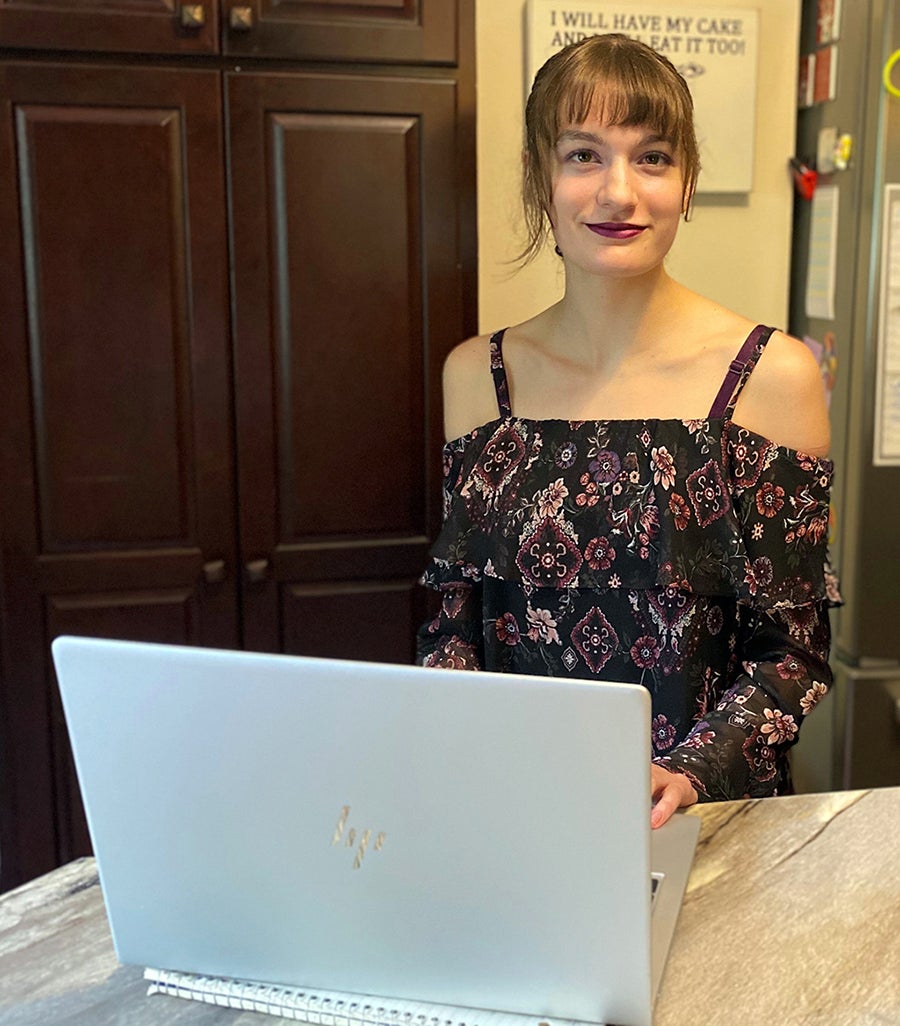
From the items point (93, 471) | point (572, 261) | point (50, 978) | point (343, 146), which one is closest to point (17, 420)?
point (93, 471)

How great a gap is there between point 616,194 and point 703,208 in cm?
112

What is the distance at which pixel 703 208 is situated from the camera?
2459 mm

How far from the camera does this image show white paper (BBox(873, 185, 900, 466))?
87.0 inches

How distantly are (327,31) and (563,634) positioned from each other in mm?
1078

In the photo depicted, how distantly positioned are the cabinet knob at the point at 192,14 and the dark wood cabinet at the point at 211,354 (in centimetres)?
6

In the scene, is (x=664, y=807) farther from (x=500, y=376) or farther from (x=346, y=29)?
(x=346, y=29)

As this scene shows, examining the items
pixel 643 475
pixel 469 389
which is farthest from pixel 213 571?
pixel 643 475

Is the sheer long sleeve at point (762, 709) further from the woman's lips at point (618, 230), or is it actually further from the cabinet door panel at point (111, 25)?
the cabinet door panel at point (111, 25)

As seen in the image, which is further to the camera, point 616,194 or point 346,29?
point 346,29

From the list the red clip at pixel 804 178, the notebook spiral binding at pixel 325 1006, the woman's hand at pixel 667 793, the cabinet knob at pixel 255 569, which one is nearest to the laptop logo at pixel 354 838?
the notebook spiral binding at pixel 325 1006

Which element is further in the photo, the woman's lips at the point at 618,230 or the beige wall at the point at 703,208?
the beige wall at the point at 703,208

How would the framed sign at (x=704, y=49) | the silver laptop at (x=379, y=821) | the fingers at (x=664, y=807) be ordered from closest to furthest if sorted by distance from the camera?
the silver laptop at (x=379, y=821)
the fingers at (x=664, y=807)
the framed sign at (x=704, y=49)

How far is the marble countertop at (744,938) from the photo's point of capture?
946mm

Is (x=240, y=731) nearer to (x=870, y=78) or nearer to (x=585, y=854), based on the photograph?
(x=585, y=854)
